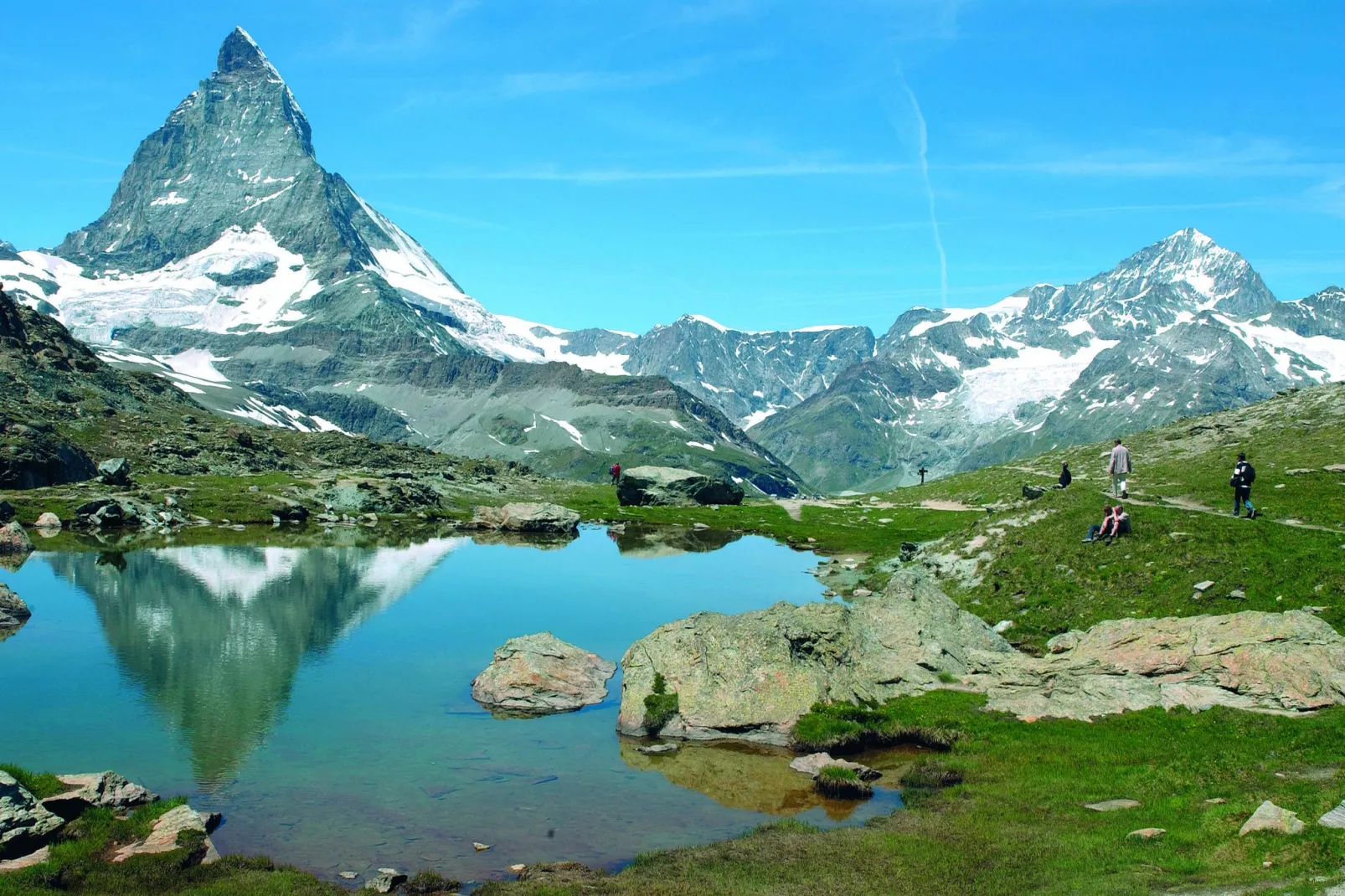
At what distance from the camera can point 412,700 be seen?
36.0m

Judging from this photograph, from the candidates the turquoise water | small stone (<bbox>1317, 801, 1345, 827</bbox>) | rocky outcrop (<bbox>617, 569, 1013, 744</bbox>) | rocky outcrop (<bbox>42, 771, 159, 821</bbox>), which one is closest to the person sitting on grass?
rocky outcrop (<bbox>617, 569, 1013, 744</bbox>)

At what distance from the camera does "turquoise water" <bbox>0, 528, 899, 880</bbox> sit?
24438 millimetres

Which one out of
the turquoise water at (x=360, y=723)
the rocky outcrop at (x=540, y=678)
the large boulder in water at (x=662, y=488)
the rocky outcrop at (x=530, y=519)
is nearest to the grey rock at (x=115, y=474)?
the rocky outcrop at (x=530, y=519)

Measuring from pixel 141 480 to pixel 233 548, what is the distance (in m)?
39.2

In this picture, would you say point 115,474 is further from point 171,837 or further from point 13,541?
point 171,837

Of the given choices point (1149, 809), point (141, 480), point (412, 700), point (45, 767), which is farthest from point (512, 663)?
point (141, 480)

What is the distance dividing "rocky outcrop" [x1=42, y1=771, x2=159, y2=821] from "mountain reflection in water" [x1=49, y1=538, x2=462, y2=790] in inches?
110

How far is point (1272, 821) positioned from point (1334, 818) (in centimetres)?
106

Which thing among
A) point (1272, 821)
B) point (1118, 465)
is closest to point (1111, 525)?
point (1118, 465)

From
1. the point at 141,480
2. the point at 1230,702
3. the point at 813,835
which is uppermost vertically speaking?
the point at 141,480

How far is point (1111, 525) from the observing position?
47.2 meters

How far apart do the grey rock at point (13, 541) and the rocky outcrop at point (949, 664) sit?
53445mm

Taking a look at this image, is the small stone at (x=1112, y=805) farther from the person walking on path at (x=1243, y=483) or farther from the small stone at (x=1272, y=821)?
the person walking on path at (x=1243, y=483)

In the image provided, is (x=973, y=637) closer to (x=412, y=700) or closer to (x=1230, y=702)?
(x=1230, y=702)
